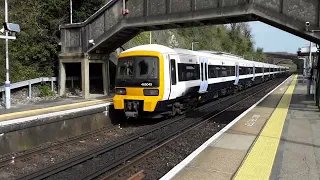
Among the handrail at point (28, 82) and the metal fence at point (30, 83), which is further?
the handrail at point (28, 82)

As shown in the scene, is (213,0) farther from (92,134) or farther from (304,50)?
(304,50)

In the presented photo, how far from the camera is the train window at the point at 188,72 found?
1401 cm

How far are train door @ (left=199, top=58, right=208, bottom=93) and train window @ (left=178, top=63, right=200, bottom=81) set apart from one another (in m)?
0.63

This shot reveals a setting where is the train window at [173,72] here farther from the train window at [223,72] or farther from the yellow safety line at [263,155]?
the train window at [223,72]

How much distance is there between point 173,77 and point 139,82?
1387mm

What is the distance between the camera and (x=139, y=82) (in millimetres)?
12758

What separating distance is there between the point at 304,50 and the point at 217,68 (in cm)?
1199

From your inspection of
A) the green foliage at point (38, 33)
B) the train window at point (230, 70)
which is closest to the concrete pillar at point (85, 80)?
the green foliage at point (38, 33)

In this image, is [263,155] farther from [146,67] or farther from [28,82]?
[28,82]

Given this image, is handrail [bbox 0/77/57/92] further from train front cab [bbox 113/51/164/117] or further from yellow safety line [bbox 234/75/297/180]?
yellow safety line [bbox 234/75/297/180]

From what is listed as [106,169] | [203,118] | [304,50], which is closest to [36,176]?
[106,169]

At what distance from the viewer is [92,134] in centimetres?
1165

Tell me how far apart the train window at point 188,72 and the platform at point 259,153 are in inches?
134

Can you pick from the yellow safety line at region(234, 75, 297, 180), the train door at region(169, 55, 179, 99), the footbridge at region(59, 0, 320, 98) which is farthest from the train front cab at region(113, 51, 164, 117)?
the footbridge at region(59, 0, 320, 98)
